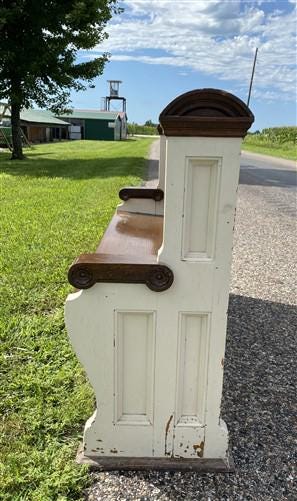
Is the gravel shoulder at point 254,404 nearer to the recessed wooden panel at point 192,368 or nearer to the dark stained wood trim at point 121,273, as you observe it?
the recessed wooden panel at point 192,368

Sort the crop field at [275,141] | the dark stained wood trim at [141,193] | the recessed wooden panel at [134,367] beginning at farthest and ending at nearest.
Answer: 1. the crop field at [275,141]
2. the dark stained wood trim at [141,193]
3. the recessed wooden panel at [134,367]

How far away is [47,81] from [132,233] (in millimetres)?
15639

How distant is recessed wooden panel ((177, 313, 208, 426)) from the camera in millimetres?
1843

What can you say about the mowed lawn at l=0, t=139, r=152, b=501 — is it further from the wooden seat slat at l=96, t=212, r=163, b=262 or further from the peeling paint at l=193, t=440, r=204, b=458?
the wooden seat slat at l=96, t=212, r=163, b=262

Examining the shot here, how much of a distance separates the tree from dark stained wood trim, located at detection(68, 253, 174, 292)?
1398 centimetres

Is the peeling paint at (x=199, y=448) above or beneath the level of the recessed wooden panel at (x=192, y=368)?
beneath

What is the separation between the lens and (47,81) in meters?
16.7

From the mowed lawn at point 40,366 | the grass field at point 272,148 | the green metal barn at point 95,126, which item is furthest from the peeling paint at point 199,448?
the green metal barn at point 95,126

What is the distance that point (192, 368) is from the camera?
191 cm

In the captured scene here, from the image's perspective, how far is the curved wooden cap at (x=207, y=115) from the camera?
5.16 feet

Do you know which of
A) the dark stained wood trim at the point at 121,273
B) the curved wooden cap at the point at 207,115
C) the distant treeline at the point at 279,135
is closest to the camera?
the curved wooden cap at the point at 207,115

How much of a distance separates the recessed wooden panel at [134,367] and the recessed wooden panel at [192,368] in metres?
0.12

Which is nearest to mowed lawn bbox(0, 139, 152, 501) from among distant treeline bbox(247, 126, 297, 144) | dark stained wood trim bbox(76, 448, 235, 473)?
dark stained wood trim bbox(76, 448, 235, 473)

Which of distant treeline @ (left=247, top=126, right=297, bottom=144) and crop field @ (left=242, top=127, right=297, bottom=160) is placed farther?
distant treeline @ (left=247, top=126, right=297, bottom=144)
